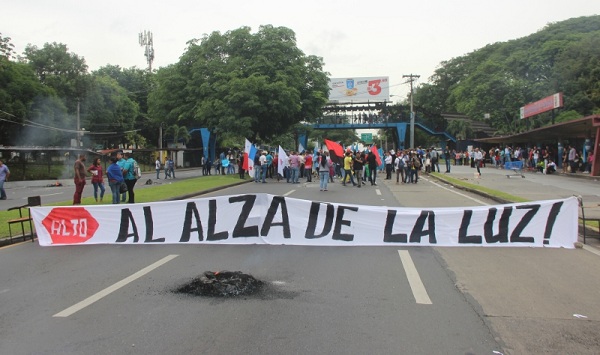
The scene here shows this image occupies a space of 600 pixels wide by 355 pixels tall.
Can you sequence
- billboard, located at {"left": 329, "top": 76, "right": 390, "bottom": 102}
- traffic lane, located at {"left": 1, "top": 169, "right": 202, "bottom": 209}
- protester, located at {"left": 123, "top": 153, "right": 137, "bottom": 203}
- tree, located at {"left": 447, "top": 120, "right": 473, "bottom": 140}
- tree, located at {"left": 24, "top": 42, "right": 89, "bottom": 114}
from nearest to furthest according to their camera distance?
protester, located at {"left": 123, "top": 153, "right": 137, "bottom": 203}, traffic lane, located at {"left": 1, "top": 169, "right": 202, "bottom": 209}, tree, located at {"left": 24, "top": 42, "right": 89, "bottom": 114}, tree, located at {"left": 447, "top": 120, "right": 473, "bottom": 140}, billboard, located at {"left": 329, "top": 76, "right": 390, "bottom": 102}

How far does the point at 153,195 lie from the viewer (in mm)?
18234

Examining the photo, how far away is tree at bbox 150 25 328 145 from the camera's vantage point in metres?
30.8

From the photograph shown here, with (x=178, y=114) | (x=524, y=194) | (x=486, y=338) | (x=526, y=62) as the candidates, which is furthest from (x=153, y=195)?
(x=526, y=62)

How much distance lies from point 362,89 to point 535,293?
213ft

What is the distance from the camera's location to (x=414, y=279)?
641cm

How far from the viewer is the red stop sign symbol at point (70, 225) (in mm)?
9219

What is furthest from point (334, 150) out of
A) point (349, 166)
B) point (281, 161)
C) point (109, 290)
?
point (109, 290)

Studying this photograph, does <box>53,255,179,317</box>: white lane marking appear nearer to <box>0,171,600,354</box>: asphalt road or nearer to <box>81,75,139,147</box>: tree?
<box>0,171,600,354</box>: asphalt road

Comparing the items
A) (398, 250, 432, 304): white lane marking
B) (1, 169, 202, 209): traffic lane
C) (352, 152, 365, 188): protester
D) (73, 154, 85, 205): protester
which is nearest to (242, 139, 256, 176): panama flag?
(1, 169, 202, 209): traffic lane

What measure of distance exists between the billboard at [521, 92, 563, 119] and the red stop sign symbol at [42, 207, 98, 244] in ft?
108

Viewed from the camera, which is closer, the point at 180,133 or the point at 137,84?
the point at 180,133

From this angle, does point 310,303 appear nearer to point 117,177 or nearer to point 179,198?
point 117,177

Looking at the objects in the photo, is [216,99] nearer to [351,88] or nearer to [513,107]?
[513,107]

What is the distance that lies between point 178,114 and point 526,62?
40431 mm
